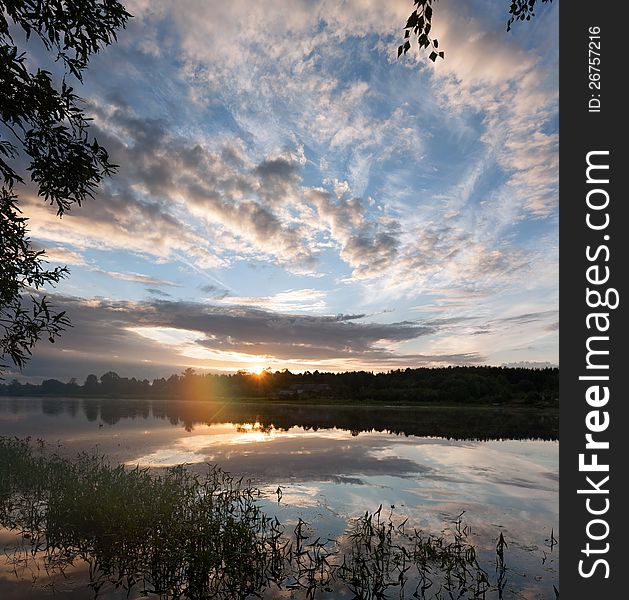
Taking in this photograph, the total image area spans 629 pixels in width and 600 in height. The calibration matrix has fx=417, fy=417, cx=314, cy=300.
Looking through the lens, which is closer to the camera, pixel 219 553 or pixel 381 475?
pixel 219 553

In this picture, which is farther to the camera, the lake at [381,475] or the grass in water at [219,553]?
the lake at [381,475]

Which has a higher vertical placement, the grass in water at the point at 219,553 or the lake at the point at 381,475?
the grass in water at the point at 219,553

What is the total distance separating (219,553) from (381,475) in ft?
49.3

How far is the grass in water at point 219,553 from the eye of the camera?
10273mm

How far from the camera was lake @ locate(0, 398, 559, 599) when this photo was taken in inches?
492

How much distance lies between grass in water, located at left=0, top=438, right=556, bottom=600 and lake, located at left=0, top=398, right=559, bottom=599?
2.44ft

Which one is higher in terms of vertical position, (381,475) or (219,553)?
(219,553)

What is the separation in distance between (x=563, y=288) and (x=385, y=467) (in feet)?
71.8

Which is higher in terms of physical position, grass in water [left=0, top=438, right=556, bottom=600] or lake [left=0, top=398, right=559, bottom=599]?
grass in water [left=0, top=438, right=556, bottom=600]

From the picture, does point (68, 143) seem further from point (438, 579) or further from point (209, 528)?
point (438, 579)

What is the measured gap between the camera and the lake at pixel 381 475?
12.5 metres

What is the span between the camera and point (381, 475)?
2456 centimetres

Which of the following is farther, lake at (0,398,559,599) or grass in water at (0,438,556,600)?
lake at (0,398,559,599)

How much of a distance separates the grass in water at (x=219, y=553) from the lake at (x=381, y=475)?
742mm
